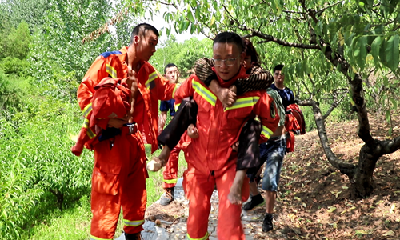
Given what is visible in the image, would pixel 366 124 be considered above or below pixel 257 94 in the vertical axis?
below

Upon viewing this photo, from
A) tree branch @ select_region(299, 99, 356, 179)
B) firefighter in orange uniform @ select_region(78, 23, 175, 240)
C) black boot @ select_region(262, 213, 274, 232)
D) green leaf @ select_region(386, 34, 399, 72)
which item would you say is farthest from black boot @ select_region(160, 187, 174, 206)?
green leaf @ select_region(386, 34, 399, 72)

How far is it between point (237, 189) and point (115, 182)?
1.06 m

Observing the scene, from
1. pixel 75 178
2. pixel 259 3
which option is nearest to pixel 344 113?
pixel 259 3

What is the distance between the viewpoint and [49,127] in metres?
5.22

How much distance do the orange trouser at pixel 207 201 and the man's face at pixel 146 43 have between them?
1.11 metres

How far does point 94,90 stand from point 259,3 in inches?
96.1

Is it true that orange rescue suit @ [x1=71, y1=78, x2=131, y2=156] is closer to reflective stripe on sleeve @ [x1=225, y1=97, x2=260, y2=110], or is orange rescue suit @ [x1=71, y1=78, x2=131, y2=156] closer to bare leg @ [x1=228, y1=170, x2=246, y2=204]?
reflective stripe on sleeve @ [x1=225, y1=97, x2=260, y2=110]

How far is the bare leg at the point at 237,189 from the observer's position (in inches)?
77.7

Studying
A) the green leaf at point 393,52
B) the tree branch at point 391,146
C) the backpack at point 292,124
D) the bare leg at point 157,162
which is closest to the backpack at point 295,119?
the backpack at point 292,124

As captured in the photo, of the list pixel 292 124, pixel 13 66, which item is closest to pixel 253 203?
pixel 292 124

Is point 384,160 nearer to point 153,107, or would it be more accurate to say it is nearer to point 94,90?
point 153,107

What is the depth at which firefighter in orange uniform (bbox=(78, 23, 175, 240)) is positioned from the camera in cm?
248

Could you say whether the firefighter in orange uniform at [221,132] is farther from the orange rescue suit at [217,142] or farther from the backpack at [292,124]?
the backpack at [292,124]

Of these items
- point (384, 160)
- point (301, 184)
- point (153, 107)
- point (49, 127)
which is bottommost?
point (301, 184)
